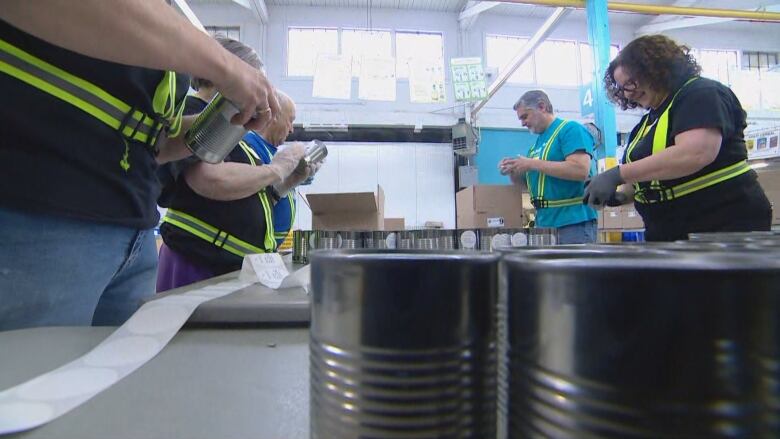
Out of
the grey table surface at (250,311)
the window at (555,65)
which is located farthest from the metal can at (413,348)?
the window at (555,65)

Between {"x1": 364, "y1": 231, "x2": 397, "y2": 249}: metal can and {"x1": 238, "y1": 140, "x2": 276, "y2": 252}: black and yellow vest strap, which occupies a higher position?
{"x1": 238, "y1": 140, "x2": 276, "y2": 252}: black and yellow vest strap

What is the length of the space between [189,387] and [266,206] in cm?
88

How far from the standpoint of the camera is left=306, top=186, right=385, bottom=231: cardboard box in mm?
1542

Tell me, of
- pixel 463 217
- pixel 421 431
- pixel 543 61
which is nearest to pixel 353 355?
pixel 421 431

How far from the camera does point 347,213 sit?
1.64m

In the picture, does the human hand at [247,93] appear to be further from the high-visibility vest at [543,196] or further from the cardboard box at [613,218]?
the cardboard box at [613,218]

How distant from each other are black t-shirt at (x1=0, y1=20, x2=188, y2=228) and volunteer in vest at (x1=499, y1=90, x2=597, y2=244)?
1606mm

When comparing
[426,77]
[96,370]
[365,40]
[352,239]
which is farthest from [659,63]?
[365,40]

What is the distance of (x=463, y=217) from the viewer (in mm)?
2379

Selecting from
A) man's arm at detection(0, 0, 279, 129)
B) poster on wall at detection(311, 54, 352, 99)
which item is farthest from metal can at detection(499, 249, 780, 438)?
poster on wall at detection(311, 54, 352, 99)

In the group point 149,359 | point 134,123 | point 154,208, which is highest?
point 134,123

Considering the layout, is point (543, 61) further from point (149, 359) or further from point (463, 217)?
point (149, 359)

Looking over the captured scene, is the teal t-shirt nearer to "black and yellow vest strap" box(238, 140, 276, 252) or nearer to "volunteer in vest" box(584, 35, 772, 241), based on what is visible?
"volunteer in vest" box(584, 35, 772, 241)

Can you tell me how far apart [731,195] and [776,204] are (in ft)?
6.42
